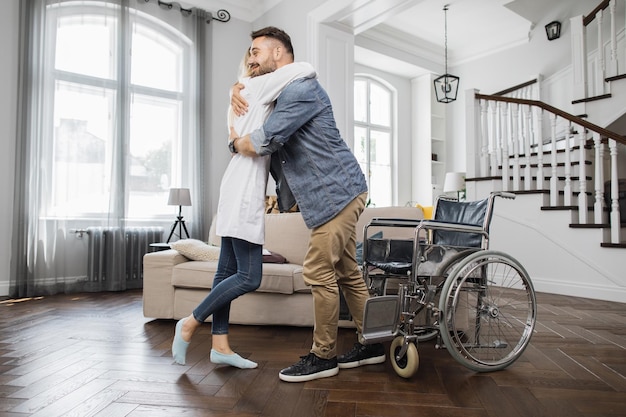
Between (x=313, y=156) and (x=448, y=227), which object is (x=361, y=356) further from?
(x=313, y=156)

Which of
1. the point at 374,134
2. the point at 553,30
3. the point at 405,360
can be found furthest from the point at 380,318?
the point at 553,30

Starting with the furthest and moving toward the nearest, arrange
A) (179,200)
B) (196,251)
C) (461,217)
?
(179,200)
(196,251)
(461,217)

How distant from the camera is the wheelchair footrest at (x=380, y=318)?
1.64m

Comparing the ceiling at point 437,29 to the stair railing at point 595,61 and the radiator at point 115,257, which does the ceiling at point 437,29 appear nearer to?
the stair railing at point 595,61

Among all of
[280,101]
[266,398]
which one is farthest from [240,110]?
[266,398]

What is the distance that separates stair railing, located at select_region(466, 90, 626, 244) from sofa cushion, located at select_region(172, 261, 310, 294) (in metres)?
2.83

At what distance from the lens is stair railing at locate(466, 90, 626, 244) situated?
3.77 meters

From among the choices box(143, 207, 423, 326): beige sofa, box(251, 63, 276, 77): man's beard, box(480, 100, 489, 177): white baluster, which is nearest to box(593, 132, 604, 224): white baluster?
box(480, 100, 489, 177): white baluster

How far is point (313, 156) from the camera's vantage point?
1.62 m

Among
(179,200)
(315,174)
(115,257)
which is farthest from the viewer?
(179,200)

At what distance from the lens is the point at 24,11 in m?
3.84

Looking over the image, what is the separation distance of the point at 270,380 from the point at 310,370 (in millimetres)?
161

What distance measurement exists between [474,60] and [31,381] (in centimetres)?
760

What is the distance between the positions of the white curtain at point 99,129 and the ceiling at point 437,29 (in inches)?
31.2
